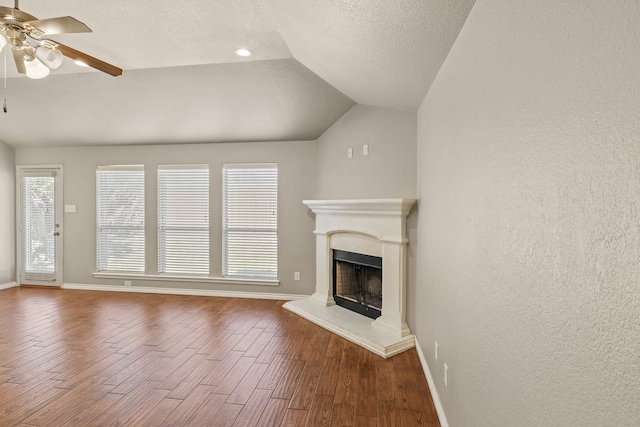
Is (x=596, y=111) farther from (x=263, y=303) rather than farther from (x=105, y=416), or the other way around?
(x=263, y=303)

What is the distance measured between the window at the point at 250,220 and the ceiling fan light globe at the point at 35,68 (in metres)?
3.12

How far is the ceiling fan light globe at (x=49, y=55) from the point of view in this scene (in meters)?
2.21

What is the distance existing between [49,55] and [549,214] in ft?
9.14

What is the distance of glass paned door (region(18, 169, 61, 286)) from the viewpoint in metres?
5.96

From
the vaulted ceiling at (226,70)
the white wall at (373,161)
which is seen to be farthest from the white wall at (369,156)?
the vaulted ceiling at (226,70)

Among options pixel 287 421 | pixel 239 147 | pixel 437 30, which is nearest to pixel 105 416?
pixel 287 421

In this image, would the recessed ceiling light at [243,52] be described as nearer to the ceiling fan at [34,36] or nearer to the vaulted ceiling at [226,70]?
the vaulted ceiling at [226,70]

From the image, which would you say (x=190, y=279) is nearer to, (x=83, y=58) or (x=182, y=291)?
(x=182, y=291)

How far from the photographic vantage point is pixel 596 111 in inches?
27.9

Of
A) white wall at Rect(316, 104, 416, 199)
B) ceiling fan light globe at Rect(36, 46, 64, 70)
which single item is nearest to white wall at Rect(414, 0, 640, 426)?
white wall at Rect(316, 104, 416, 199)

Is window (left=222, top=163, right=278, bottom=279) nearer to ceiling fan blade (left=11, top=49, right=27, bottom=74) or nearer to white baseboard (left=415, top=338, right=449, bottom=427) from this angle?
white baseboard (left=415, top=338, right=449, bottom=427)

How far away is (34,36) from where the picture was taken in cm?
223

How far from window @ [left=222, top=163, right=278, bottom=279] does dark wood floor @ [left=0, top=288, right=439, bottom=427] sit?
97 centimetres

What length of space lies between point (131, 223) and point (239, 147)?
7.22 ft
